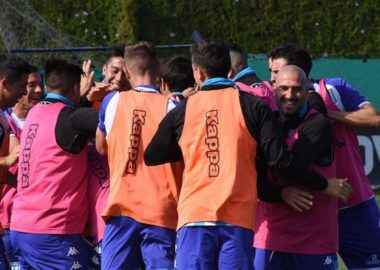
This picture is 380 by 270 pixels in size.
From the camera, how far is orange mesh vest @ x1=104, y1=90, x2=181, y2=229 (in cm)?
657

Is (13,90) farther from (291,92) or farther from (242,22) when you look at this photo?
(242,22)

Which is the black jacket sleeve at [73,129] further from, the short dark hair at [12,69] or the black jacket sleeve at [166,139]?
the black jacket sleeve at [166,139]

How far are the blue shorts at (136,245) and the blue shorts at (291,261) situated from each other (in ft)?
2.02

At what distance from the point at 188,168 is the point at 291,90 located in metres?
0.88

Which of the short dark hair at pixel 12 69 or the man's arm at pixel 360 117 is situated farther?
the short dark hair at pixel 12 69

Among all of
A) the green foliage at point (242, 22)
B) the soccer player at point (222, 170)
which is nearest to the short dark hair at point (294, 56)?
the soccer player at point (222, 170)

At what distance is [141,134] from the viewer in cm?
659

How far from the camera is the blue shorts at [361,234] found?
729 cm

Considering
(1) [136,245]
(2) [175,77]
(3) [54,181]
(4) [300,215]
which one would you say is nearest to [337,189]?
(4) [300,215]

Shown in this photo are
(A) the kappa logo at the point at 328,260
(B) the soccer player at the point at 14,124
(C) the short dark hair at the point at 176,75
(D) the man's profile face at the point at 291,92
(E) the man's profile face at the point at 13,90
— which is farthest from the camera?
(B) the soccer player at the point at 14,124

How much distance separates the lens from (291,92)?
6.39 meters

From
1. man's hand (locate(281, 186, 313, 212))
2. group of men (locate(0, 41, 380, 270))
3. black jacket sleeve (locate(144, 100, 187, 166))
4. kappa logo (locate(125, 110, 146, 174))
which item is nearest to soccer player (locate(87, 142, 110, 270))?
group of men (locate(0, 41, 380, 270))

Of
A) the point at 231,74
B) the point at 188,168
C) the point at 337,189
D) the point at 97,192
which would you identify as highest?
the point at 231,74

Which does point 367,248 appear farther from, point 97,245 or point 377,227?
point 97,245
